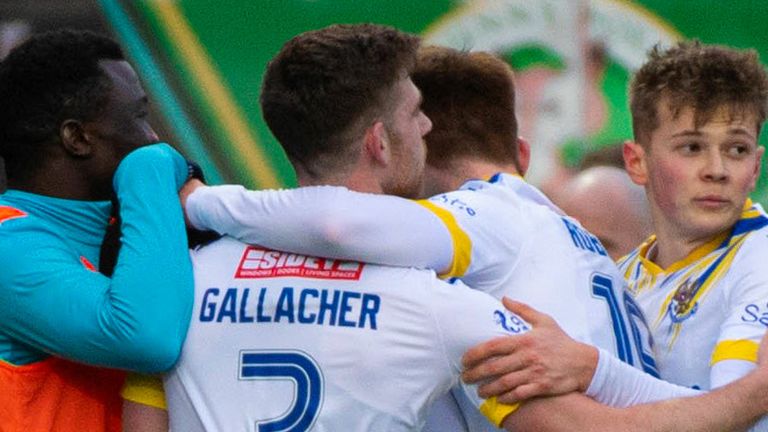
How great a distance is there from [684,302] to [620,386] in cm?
58

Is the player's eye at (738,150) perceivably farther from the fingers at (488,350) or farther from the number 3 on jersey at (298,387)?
the number 3 on jersey at (298,387)

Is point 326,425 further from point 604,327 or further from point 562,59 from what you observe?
point 562,59

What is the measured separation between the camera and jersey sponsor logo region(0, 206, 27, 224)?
11.1 ft

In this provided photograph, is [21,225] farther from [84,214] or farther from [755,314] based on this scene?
[755,314]

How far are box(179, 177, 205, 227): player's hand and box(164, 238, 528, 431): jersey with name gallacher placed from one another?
23cm

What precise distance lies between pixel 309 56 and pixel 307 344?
677 mm

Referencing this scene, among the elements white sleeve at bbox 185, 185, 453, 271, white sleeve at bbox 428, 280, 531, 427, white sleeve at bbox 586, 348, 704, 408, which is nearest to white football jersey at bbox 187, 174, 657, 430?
white sleeve at bbox 185, 185, 453, 271

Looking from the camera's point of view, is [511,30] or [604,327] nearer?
[604,327]

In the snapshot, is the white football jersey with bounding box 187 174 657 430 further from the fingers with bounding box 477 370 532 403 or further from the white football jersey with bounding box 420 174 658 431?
the fingers with bounding box 477 370 532 403

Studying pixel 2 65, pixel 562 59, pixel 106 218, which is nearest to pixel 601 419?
pixel 106 218

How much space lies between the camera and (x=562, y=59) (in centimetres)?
817

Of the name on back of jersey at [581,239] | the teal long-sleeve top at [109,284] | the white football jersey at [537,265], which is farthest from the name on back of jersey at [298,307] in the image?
the name on back of jersey at [581,239]

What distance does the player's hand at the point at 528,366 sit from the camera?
3170mm

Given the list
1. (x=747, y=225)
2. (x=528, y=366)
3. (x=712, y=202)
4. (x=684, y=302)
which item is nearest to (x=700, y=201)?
(x=712, y=202)
